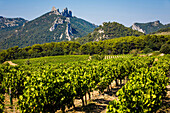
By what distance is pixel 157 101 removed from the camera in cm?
1128

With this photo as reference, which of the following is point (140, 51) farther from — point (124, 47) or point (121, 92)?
point (121, 92)

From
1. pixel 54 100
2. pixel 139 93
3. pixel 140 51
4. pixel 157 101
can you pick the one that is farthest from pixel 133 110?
pixel 140 51

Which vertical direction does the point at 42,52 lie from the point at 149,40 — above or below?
below

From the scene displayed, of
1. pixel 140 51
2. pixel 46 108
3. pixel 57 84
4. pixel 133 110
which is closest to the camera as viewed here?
pixel 133 110

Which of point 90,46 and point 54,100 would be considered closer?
point 54,100

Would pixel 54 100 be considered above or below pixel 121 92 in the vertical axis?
below

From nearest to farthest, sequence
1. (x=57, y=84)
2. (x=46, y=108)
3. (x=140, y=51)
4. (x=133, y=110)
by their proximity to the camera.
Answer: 1. (x=133, y=110)
2. (x=46, y=108)
3. (x=57, y=84)
4. (x=140, y=51)

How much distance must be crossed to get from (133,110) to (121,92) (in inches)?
59.8

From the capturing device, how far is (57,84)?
1227 centimetres

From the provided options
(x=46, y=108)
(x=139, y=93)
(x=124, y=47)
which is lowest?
(x=46, y=108)

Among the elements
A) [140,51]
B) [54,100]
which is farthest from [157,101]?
[140,51]

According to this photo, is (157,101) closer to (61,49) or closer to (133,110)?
(133,110)

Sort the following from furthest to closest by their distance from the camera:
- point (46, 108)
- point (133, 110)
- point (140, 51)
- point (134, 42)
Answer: point (134, 42)
point (140, 51)
point (46, 108)
point (133, 110)

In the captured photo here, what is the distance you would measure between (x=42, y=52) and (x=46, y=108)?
101960 mm
